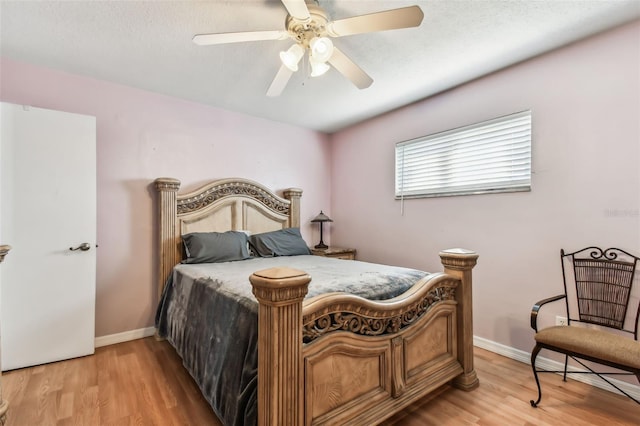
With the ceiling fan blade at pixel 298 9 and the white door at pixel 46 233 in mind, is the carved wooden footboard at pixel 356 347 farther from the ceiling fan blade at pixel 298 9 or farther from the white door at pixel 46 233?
the white door at pixel 46 233

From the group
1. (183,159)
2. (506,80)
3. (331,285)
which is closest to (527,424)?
(331,285)

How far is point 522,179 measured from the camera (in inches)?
94.6

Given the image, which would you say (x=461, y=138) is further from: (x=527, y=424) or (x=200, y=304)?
(x=200, y=304)

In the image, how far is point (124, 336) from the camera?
2.78m

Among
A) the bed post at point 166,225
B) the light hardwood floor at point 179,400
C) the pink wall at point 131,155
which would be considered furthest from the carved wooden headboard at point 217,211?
the light hardwood floor at point 179,400

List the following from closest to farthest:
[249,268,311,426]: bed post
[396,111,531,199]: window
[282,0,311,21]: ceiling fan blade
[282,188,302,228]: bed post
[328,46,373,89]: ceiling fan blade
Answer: [249,268,311,426]: bed post → [282,0,311,21]: ceiling fan blade → [328,46,373,89]: ceiling fan blade → [396,111,531,199]: window → [282,188,302,228]: bed post

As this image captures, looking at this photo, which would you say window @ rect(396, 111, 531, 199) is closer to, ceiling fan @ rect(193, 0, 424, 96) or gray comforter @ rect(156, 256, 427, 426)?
gray comforter @ rect(156, 256, 427, 426)

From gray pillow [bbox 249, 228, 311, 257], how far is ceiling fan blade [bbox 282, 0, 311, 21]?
2.19m

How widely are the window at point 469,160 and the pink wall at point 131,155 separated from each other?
1.97 metres

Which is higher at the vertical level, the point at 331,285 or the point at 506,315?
the point at 331,285

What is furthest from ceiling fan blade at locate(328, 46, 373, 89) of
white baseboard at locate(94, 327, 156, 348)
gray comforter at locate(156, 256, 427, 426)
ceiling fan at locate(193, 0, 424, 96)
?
white baseboard at locate(94, 327, 156, 348)

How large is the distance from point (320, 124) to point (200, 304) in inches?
108

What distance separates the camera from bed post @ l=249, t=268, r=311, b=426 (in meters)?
1.14

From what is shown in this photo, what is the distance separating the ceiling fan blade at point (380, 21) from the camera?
1.40 m
